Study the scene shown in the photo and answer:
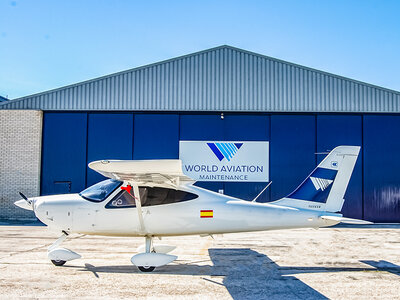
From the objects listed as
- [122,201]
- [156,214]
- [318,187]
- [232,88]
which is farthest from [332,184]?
[232,88]

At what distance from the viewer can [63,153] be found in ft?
57.1

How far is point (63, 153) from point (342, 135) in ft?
42.3

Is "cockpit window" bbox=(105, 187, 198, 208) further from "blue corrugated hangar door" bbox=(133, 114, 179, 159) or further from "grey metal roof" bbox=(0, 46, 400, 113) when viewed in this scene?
"grey metal roof" bbox=(0, 46, 400, 113)

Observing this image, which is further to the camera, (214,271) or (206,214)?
(206,214)

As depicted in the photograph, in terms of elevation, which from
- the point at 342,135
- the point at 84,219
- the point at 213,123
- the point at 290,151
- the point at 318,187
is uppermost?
the point at 213,123

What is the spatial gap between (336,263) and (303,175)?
905 centimetres

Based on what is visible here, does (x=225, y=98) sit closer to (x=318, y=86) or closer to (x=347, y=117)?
→ (x=318, y=86)

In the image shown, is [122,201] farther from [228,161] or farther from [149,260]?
[228,161]

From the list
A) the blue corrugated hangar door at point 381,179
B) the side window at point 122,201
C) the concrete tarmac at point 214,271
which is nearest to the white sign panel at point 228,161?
the blue corrugated hangar door at point 381,179

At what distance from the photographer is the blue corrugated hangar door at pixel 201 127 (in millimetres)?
17250

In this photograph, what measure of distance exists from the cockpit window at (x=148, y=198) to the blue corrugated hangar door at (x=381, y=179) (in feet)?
40.3

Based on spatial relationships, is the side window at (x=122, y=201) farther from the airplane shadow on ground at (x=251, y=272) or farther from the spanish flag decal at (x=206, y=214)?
the spanish flag decal at (x=206, y=214)

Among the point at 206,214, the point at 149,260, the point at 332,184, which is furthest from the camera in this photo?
the point at 332,184

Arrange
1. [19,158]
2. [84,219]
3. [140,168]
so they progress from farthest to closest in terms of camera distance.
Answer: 1. [19,158]
2. [84,219]
3. [140,168]
